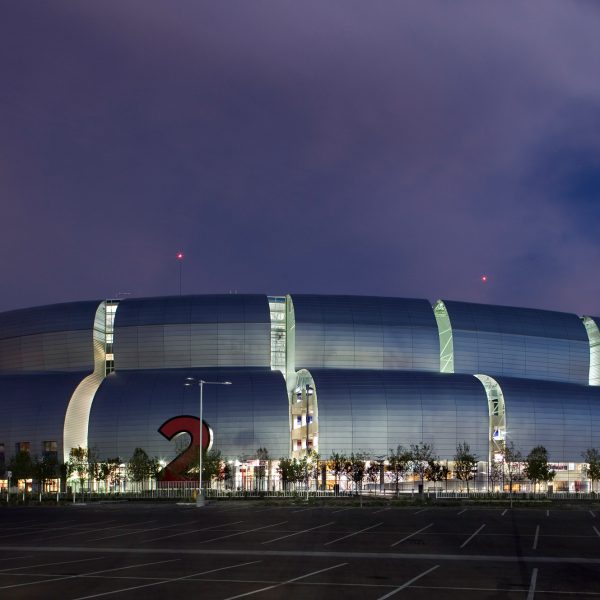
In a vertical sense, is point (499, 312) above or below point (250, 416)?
above

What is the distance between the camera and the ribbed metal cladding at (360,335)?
124312 mm

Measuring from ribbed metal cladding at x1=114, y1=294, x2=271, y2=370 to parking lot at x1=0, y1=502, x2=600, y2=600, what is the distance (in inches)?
2989

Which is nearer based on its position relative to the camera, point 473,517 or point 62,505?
point 473,517

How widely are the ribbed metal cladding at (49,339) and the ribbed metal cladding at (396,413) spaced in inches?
1383

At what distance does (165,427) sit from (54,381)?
19.6m

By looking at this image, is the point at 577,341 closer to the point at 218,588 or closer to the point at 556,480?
the point at 556,480

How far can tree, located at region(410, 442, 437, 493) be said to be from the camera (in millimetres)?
106800

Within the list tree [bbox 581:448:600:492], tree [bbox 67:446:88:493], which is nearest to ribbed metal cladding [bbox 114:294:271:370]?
tree [bbox 67:446:88:493]

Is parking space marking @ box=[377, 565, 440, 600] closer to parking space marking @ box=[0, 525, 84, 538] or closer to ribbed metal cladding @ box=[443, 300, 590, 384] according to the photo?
parking space marking @ box=[0, 525, 84, 538]

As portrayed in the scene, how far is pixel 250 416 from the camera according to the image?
113 meters

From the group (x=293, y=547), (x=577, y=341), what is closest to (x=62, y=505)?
(x=293, y=547)

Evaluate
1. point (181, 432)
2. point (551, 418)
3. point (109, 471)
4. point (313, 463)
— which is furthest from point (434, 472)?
point (109, 471)

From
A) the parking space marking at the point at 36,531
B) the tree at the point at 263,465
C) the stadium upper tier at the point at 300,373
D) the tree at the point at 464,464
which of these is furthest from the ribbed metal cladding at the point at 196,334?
the parking space marking at the point at 36,531

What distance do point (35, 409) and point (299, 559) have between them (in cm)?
9612
